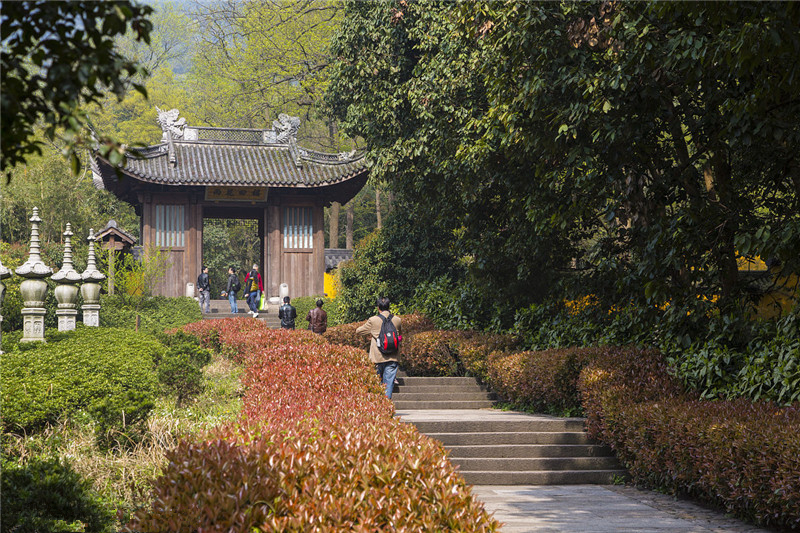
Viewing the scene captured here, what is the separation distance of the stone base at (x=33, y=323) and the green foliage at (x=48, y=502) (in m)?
7.98

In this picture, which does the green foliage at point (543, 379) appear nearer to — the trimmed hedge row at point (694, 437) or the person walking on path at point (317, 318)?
the trimmed hedge row at point (694, 437)

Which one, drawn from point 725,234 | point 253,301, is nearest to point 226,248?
point 253,301

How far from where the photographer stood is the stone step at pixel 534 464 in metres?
10.0

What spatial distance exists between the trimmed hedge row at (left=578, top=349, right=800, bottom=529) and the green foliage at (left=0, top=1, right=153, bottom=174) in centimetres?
596

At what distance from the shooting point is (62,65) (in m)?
2.65

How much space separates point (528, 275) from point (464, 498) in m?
10.2

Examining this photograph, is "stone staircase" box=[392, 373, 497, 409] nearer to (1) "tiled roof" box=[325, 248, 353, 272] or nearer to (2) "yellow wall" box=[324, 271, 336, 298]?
(2) "yellow wall" box=[324, 271, 336, 298]

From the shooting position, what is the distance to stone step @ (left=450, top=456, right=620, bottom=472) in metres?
10.0

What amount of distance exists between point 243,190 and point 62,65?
2679cm

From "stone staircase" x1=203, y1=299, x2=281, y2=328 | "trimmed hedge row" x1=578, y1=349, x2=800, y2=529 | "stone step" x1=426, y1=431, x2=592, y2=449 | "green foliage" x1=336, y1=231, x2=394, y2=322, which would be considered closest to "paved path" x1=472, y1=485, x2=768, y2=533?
"trimmed hedge row" x1=578, y1=349, x2=800, y2=529

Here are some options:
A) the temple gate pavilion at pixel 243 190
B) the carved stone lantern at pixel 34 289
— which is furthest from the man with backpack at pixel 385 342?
the temple gate pavilion at pixel 243 190

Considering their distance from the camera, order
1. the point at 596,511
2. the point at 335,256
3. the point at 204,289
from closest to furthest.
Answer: the point at 596,511 < the point at 204,289 < the point at 335,256

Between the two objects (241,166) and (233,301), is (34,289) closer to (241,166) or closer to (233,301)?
(241,166)

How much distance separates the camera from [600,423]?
10.3m
